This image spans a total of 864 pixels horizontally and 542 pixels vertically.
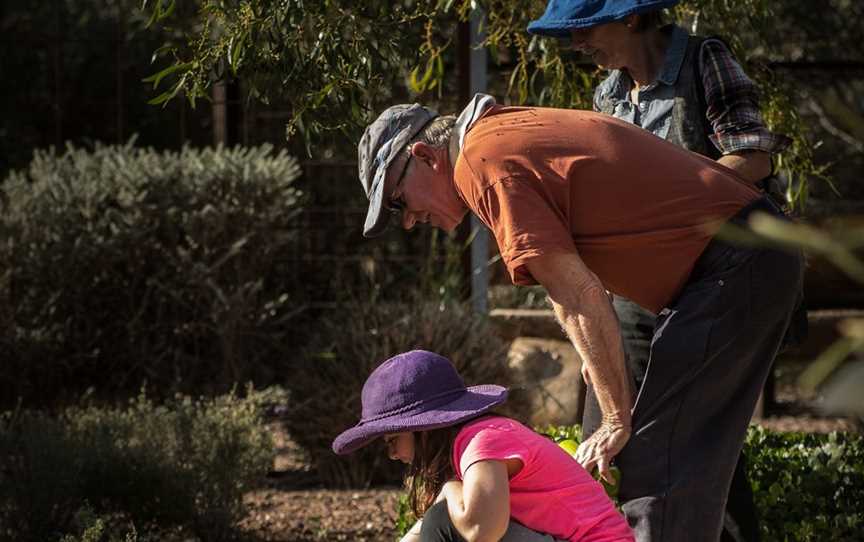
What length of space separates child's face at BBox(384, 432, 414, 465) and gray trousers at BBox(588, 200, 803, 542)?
1.38ft

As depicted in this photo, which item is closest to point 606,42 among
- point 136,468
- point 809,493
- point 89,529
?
point 809,493

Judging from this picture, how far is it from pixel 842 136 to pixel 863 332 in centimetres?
898

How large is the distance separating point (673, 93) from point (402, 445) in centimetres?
101

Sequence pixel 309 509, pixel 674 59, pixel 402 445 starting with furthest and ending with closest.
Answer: pixel 309 509, pixel 674 59, pixel 402 445

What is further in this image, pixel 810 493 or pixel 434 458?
pixel 810 493

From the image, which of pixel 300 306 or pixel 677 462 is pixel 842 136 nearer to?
pixel 300 306

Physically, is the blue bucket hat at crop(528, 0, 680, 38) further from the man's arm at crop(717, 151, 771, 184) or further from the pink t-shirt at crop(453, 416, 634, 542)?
the pink t-shirt at crop(453, 416, 634, 542)

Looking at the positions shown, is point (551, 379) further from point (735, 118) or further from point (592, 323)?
point (592, 323)

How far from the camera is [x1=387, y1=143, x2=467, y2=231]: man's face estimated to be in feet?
8.66

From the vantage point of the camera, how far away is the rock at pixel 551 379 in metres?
6.30

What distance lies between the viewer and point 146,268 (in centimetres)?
646

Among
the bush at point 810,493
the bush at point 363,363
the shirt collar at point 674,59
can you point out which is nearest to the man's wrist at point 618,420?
the shirt collar at point 674,59

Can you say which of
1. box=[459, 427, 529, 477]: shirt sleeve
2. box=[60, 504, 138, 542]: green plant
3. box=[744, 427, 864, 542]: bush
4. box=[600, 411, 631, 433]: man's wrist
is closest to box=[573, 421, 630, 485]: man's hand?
box=[600, 411, 631, 433]: man's wrist

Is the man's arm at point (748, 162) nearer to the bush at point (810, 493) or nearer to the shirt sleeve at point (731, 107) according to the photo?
the shirt sleeve at point (731, 107)
